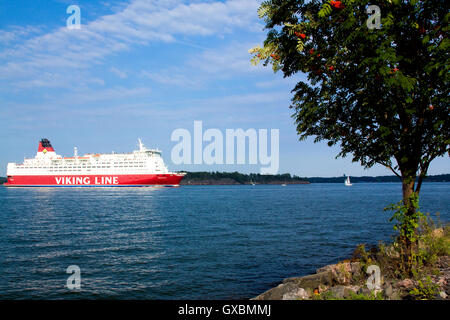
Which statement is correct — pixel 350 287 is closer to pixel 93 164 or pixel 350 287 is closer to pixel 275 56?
pixel 275 56

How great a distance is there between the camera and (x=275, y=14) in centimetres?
859

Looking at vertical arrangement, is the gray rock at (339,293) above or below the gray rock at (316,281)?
above

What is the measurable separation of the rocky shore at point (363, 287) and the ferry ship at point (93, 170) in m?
111

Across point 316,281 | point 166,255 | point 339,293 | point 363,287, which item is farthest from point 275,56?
point 166,255

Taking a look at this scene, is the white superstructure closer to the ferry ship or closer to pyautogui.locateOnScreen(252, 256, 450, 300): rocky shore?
the ferry ship

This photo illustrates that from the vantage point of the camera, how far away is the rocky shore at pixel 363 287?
7316mm

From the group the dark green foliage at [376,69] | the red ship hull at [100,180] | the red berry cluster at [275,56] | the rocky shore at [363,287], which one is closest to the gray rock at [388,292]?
the rocky shore at [363,287]

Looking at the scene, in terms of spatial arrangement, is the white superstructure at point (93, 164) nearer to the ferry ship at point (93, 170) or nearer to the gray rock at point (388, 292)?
the ferry ship at point (93, 170)

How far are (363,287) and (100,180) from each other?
12774cm

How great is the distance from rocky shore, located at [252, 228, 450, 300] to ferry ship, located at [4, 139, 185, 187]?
111 meters

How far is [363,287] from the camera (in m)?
8.64

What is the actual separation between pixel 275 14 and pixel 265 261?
12.5 metres

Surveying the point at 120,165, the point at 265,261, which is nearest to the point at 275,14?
the point at 265,261
